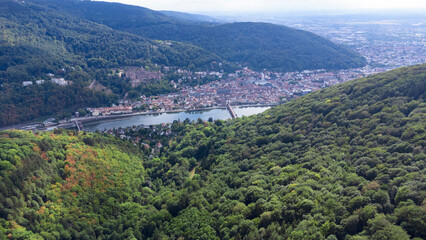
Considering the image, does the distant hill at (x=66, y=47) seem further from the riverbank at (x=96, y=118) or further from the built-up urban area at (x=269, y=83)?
the riverbank at (x=96, y=118)

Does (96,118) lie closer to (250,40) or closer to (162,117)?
(162,117)

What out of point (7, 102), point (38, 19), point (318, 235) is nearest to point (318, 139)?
point (318, 235)

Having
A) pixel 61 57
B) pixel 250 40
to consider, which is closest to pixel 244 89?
pixel 250 40

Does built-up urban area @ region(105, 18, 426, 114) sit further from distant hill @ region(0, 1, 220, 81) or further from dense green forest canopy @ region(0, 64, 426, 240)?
dense green forest canopy @ region(0, 64, 426, 240)

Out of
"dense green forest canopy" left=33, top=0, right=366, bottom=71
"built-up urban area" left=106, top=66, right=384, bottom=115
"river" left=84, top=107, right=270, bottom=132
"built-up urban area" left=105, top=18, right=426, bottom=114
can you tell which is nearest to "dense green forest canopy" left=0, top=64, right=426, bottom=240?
"river" left=84, top=107, right=270, bottom=132

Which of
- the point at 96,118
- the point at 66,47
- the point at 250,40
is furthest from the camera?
the point at 250,40

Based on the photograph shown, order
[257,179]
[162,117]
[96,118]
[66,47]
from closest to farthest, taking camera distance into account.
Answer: [257,179]
[96,118]
[162,117]
[66,47]
